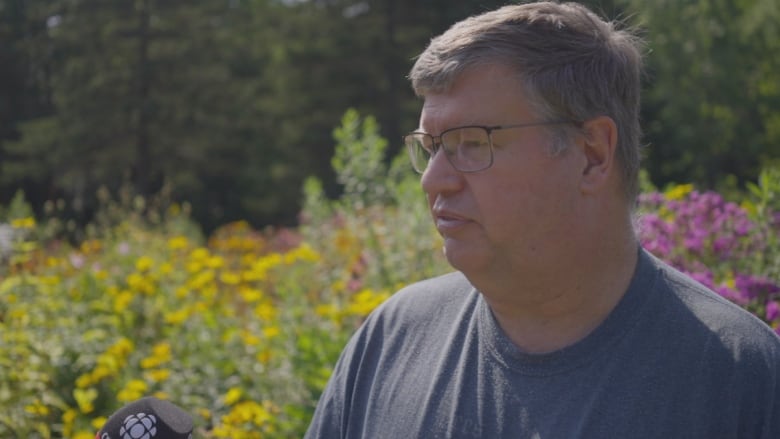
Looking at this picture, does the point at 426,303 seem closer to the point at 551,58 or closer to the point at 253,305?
the point at 551,58

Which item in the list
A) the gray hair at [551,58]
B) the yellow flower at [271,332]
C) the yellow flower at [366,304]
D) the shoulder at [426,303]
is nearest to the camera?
the gray hair at [551,58]

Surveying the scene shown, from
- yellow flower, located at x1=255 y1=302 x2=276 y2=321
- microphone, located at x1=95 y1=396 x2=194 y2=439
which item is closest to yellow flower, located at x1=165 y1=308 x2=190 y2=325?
yellow flower, located at x1=255 y1=302 x2=276 y2=321

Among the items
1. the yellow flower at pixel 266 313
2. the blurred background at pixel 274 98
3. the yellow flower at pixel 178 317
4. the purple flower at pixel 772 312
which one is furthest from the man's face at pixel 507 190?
the blurred background at pixel 274 98

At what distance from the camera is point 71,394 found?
4367 mm

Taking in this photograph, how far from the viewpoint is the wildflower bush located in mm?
3479

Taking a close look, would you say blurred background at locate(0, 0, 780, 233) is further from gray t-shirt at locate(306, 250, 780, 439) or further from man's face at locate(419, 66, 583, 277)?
man's face at locate(419, 66, 583, 277)

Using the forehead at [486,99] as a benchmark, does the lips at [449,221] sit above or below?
below

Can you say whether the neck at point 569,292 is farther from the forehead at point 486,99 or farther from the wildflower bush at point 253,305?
the wildflower bush at point 253,305

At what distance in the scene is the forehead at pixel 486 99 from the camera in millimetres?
1691

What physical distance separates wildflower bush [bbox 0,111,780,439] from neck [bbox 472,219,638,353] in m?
0.66

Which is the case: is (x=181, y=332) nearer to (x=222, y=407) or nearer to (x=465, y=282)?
(x=222, y=407)

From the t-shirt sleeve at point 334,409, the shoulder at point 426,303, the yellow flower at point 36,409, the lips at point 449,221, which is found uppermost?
the lips at point 449,221

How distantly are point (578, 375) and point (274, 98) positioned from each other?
2448 cm

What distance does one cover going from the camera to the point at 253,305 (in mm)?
5801
